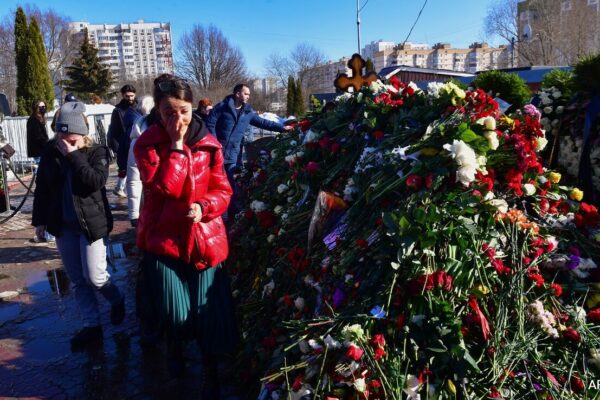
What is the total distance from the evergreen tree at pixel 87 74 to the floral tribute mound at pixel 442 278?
36486 mm

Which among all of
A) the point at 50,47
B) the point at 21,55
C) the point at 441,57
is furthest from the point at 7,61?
the point at 441,57


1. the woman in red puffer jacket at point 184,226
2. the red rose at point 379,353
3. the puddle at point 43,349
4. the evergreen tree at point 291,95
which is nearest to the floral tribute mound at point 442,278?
the red rose at point 379,353

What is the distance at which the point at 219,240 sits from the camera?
2715 millimetres

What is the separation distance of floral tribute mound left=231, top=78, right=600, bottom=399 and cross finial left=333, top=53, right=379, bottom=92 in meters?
1.72

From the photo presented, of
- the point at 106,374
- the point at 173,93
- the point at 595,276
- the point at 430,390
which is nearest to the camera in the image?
→ the point at 430,390

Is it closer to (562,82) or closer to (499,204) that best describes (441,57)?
(562,82)

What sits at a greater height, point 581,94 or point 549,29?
point 549,29

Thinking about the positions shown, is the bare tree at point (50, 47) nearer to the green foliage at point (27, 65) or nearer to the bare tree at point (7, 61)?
the bare tree at point (7, 61)

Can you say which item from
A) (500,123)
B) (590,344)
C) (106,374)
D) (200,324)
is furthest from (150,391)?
(500,123)

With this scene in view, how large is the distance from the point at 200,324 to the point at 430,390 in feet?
4.17

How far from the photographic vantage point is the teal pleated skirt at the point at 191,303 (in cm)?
262

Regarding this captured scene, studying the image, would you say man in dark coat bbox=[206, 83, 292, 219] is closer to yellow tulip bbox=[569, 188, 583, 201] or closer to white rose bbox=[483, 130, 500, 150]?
white rose bbox=[483, 130, 500, 150]

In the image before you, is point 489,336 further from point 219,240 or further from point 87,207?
point 87,207

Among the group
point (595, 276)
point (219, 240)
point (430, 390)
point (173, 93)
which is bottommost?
point (430, 390)
